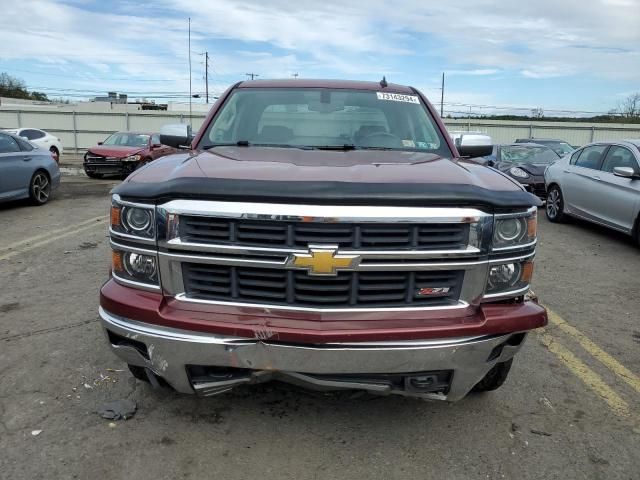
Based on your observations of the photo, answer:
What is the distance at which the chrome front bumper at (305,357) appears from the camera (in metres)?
2.42

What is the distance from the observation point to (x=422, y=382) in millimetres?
2580

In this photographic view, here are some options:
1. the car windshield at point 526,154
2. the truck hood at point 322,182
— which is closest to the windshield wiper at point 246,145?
the truck hood at point 322,182

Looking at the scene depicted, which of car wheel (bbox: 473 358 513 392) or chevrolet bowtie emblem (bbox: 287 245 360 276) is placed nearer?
chevrolet bowtie emblem (bbox: 287 245 360 276)

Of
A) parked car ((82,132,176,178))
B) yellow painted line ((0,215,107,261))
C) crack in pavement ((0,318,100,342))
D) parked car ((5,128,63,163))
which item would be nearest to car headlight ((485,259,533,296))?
crack in pavement ((0,318,100,342))

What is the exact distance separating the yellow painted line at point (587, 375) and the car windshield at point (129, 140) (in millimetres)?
16119

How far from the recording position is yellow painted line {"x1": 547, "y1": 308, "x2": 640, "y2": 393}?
3693 millimetres

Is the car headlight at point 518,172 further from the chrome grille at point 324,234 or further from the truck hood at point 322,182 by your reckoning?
the chrome grille at point 324,234

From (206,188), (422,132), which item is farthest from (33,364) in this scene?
(422,132)

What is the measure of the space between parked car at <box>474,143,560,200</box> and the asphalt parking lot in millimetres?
7289

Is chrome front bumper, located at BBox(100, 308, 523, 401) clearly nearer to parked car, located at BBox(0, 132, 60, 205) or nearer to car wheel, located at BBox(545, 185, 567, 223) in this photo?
car wheel, located at BBox(545, 185, 567, 223)

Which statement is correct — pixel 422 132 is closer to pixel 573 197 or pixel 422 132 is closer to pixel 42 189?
pixel 573 197

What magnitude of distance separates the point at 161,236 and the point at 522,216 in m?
1.69

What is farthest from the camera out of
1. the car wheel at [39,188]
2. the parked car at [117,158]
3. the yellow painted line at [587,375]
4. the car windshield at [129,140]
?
the car windshield at [129,140]

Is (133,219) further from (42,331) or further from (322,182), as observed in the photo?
(42,331)
